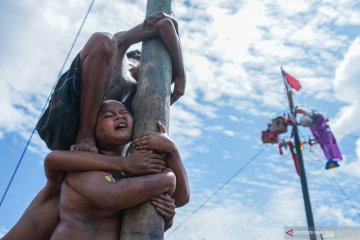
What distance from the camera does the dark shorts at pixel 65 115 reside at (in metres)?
2.50

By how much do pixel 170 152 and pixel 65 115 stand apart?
75 cm

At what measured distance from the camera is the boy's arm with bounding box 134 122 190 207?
2.30 meters

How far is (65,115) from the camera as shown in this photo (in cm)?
249

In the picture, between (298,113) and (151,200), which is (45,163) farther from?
(298,113)

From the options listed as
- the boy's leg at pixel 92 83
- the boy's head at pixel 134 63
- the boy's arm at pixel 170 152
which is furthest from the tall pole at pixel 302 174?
the boy's leg at pixel 92 83

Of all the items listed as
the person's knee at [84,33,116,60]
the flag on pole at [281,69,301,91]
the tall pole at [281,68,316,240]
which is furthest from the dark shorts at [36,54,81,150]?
the flag on pole at [281,69,301,91]

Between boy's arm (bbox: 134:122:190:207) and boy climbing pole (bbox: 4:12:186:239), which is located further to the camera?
boy climbing pole (bbox: 4:12:186:239)

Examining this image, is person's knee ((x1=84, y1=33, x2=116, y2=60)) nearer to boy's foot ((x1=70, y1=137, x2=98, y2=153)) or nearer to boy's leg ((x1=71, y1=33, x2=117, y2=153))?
boy's leg ((x1=71, y1=33, x2=117, y2=153))

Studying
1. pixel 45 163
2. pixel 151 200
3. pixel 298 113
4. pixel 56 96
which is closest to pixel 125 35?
pixel 56 96

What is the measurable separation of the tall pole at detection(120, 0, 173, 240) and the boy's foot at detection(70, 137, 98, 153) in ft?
0.95

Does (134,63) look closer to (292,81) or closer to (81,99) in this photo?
(81,99)

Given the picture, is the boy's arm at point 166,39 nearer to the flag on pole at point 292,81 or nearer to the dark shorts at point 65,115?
the dark shorts at point 65,115

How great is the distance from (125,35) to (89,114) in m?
0.90

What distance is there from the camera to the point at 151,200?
2.17 meters
